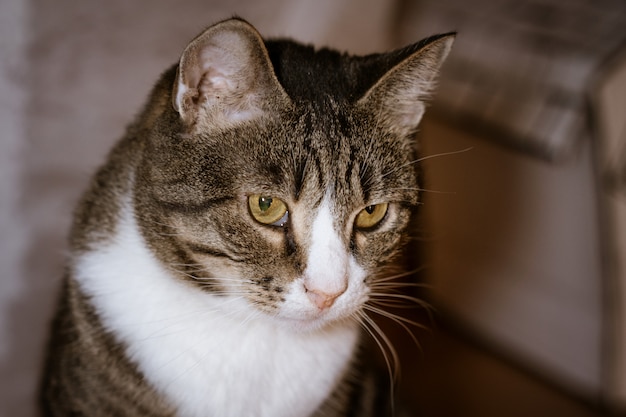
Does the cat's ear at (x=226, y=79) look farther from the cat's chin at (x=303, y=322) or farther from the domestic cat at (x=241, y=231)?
the cat's chin at (x=303, y=322)

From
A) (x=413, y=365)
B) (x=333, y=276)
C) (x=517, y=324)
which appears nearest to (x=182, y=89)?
(x=333, y=276)

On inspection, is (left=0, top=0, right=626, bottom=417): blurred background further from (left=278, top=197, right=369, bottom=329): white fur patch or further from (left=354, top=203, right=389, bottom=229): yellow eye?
(left=278, top=197, right=369, bottom=329): white fur patch

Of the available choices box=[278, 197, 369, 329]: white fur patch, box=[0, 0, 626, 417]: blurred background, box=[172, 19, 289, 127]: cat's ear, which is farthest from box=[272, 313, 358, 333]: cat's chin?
box=[0, 0, 626, 417]: blurred background

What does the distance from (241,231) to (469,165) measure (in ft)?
4.97

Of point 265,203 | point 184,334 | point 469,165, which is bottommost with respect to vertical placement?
point 184,334

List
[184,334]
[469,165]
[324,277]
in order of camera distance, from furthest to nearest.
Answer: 1. [469,165]
2. [184,334]
3. [324,277]

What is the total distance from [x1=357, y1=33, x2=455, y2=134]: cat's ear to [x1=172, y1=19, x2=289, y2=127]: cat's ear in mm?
168

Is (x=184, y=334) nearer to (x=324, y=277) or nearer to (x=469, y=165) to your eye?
(x=324, y=277)

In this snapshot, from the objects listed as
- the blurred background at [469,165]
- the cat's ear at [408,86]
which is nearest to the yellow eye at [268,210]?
the cat's ear at [408,86]

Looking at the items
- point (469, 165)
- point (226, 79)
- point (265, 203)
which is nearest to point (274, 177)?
point (265, 203)

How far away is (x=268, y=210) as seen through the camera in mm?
984

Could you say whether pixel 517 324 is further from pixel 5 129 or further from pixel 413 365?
pixel 5 129

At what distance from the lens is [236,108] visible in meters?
1.01

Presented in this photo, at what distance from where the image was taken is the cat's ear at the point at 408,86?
1.01 meters
